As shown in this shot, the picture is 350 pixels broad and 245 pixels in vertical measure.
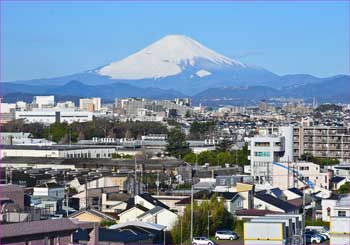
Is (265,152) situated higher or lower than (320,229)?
higher

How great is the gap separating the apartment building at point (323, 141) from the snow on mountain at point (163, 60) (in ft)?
406

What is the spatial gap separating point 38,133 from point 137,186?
18.0m

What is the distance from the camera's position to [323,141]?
66.7 ft

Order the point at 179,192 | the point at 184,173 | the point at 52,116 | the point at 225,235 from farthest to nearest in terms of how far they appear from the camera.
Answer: the point at 52,116 → the point at 184,173 → the point at 179,192 → the point at 225,235

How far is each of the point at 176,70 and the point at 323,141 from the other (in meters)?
132

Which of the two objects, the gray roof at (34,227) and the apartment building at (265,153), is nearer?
the gray roof at (34,227)

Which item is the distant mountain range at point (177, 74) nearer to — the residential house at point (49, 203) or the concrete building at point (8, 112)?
the concrete building at point (8, 112)

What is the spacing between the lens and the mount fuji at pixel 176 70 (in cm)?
14575

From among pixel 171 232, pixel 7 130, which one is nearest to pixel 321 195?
pixel 171 232

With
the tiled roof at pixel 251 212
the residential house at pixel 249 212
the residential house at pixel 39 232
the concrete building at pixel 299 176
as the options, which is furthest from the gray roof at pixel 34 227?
the concrete building at pixel 299 176

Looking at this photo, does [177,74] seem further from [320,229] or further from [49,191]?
[320,229]

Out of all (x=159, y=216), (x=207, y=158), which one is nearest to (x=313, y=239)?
(x=159, y=216)

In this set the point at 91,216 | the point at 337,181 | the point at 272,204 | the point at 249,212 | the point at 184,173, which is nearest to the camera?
the point at 91,216

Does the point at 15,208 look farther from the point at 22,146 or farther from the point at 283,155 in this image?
the point at 22,146
